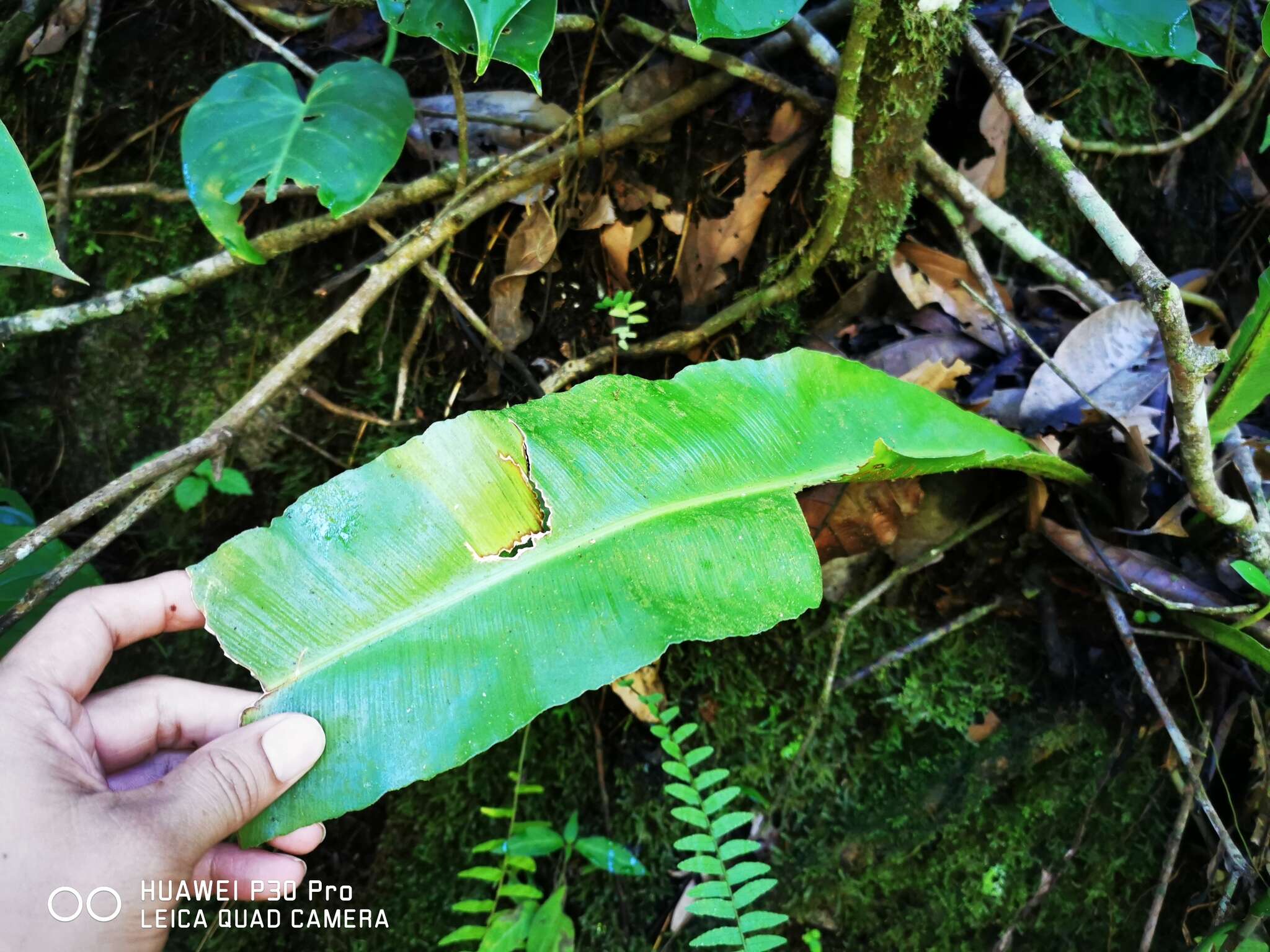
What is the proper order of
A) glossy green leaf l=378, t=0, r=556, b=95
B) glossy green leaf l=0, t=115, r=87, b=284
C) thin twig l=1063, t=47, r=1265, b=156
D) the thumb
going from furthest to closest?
thin twig l=1063, t=47, r=1265, b=156 → glossy green leaf l=378, t=0, r=556, b=95 → the thumb → glossy green leaf l=0, t=115, r=87, b=284

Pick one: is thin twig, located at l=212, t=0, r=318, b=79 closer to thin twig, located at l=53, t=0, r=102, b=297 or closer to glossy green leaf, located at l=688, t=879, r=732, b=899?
thin twig, located at l=53, t=0, r=102, b=297

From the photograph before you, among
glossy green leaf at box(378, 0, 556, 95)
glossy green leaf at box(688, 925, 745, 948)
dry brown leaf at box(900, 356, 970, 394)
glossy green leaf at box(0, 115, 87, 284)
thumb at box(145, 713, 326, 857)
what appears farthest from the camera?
dry brown leaf at box(900, 356, 970, 394)

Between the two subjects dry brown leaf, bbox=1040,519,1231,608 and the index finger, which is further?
dry brown leaf, bbox=1040,519,1231,608

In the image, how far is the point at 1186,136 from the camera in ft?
5.18

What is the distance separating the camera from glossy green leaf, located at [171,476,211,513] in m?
1.26

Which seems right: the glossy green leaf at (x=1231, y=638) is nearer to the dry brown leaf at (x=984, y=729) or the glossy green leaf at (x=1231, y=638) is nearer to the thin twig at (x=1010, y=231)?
the dry brown leaf at (x=984, y=729)

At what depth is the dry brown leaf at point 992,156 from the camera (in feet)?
4.89

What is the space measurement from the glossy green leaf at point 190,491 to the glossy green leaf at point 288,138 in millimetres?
433

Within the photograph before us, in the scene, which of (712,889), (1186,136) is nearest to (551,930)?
(712,889)

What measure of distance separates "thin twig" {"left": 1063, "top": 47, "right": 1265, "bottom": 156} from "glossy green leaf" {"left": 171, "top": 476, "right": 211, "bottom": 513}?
181 cm

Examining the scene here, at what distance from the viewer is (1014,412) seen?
4.34 feet

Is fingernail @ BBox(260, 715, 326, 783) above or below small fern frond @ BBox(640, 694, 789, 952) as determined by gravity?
above


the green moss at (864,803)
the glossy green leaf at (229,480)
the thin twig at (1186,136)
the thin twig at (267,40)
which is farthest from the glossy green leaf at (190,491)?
the thin twig at (1186,136)

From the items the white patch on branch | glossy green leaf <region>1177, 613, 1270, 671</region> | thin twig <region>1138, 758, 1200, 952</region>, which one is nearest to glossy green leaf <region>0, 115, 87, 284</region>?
the white patch on branch
